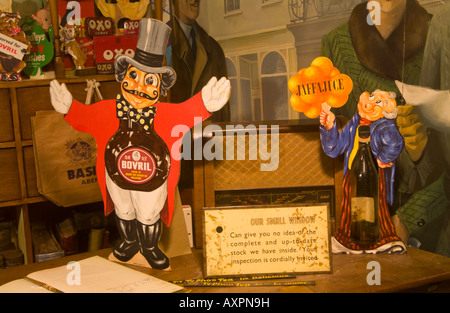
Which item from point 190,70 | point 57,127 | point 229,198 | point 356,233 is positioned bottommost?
point 356,233

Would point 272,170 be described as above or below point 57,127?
below

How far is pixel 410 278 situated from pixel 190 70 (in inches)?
45.0

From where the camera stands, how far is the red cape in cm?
150

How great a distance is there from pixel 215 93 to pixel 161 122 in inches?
7.3

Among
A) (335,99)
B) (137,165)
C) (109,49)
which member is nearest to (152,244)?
(137,165)

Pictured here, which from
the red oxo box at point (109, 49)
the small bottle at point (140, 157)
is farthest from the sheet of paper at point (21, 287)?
the red oxo box at point (109, 49)

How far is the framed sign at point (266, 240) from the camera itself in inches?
56.8

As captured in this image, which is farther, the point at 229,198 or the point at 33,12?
the point at 33,12

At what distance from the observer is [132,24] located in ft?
8.20

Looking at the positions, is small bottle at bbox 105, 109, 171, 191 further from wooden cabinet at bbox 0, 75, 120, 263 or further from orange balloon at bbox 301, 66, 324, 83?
wooden cabinet at bbox 0, 75, 120, 263
